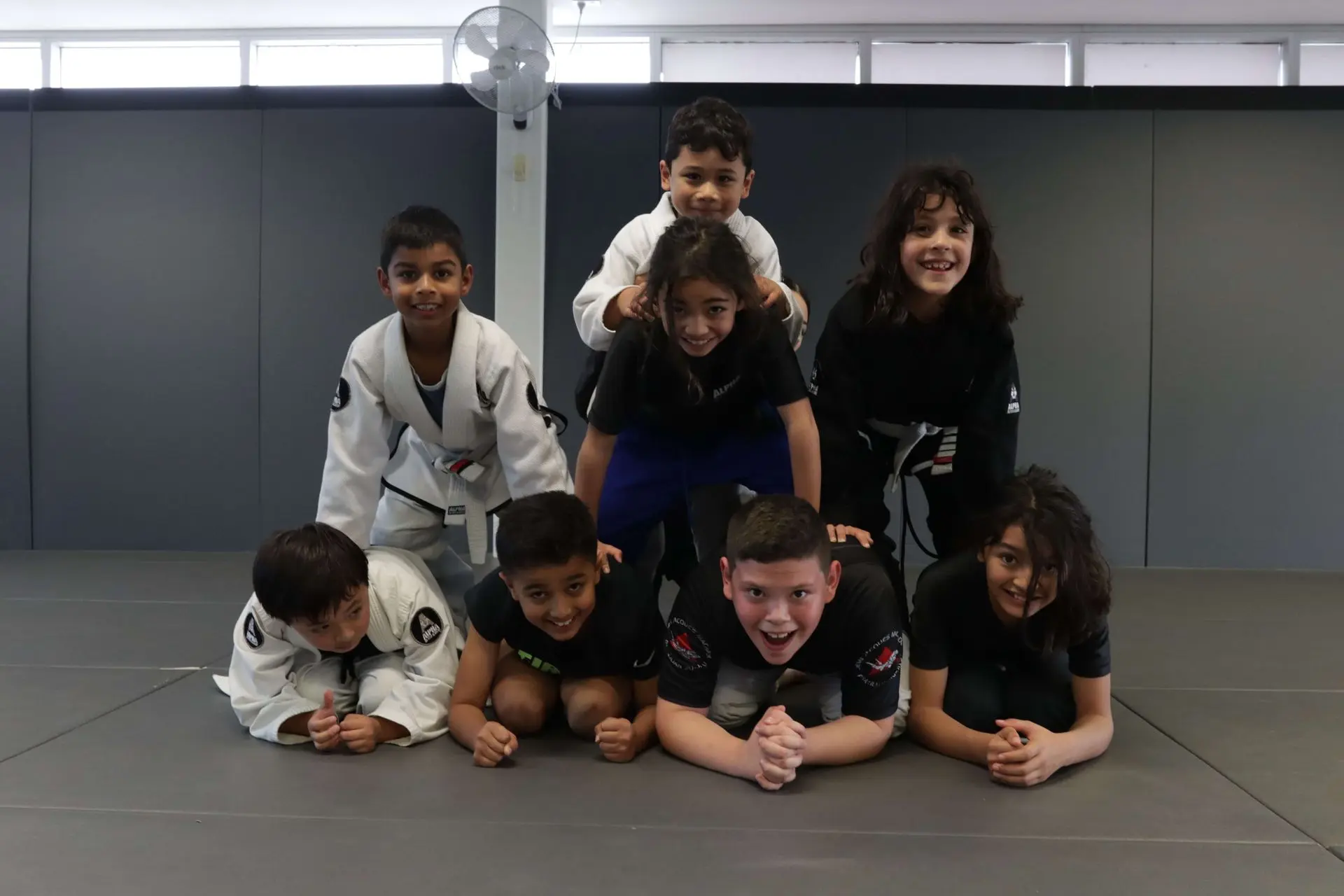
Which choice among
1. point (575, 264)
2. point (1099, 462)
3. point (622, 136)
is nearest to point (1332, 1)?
point (1099, 462)

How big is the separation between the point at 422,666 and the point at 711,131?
1.54m

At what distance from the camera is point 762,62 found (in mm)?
6465

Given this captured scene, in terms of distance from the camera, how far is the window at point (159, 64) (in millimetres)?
6621

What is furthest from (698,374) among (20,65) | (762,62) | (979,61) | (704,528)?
(20,65)

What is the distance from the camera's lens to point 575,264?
5.91 meters

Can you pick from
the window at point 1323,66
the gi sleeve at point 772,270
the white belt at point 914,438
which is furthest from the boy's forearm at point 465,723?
the window at point 1323,66

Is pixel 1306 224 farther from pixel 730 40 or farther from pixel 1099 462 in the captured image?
pixel 730 40

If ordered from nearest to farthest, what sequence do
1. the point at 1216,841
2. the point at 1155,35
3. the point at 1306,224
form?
the point at 1216,841 → the point at 1306,224 → the point at 1155,35

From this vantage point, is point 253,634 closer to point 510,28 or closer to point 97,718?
point 97,718

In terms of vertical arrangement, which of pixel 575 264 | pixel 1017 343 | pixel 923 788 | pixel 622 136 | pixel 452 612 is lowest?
pixel 923 788

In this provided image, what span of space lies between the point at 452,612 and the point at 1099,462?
13.6 feet

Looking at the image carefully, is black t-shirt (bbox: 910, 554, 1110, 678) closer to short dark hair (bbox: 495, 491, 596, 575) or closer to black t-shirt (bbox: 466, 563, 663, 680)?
black t-shirt (bbox: 466, 563, 663, 680)

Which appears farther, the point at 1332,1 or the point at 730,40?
the point at 730,40

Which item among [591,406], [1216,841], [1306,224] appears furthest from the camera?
[1306,224]
